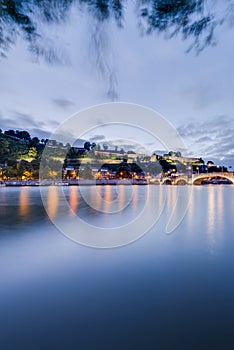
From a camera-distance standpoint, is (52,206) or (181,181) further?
(181,181)

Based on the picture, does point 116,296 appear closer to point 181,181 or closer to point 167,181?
point 181,181

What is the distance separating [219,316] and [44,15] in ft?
21.2

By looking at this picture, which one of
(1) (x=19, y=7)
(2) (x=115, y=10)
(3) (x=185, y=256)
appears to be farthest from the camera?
(2) (x=115, y=10)

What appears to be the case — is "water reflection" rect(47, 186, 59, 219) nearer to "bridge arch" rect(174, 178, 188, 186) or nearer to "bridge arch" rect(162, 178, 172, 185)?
"bridge arch" rect(174, 178, 188, 186)

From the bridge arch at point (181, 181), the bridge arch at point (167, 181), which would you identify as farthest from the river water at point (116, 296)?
the bridge arch at point (167, 181)

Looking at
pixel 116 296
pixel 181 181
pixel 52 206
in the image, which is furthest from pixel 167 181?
pixel 116 296

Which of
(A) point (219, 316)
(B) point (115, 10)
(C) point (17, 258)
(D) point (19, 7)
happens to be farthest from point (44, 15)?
(A) point (219, 316)

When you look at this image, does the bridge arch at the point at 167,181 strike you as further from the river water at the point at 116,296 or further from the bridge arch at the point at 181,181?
the river water at the point at 116,296

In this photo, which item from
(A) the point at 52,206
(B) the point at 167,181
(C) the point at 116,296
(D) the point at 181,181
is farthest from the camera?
(B) the point at 167,181

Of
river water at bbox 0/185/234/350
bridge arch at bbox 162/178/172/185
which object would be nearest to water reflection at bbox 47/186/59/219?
river water at bbox 0/185/234/350

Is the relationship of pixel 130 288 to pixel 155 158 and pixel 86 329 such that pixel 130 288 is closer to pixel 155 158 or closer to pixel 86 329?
pixel 86 329


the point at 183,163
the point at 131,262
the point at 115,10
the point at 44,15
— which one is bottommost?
the point at 131,262

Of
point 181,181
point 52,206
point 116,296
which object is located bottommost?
point 116,296

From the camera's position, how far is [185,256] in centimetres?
388
